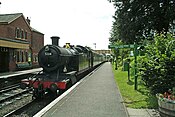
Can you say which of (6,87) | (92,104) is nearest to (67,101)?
(92,104)

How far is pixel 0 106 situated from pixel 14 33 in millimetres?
25460

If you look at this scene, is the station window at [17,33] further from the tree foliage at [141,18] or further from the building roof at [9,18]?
the tree foliage at [141,18]

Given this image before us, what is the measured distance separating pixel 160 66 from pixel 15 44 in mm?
25589

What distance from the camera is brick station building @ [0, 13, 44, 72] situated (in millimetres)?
32125

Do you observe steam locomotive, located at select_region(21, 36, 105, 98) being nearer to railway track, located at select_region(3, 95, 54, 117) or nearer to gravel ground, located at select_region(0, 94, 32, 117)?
railway track, located at select_region(3, 95, 54, 117)

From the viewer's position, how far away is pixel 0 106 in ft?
38.0

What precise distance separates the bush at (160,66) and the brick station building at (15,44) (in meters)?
21.5

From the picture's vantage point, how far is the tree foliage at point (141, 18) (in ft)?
70.8

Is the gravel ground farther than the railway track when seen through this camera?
Yes

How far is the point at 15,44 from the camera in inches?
1248

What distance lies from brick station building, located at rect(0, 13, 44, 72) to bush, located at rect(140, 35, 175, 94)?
2146cm

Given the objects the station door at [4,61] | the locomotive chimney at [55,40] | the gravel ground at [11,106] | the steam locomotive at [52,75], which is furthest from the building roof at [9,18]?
the gravel ground at [11,106]

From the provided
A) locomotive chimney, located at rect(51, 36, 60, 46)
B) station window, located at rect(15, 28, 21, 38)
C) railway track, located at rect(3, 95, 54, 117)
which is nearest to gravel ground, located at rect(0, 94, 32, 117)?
railway track, located at rect(3, 95, 54, 117)

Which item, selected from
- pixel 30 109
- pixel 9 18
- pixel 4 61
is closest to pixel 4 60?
pixel 4 61
